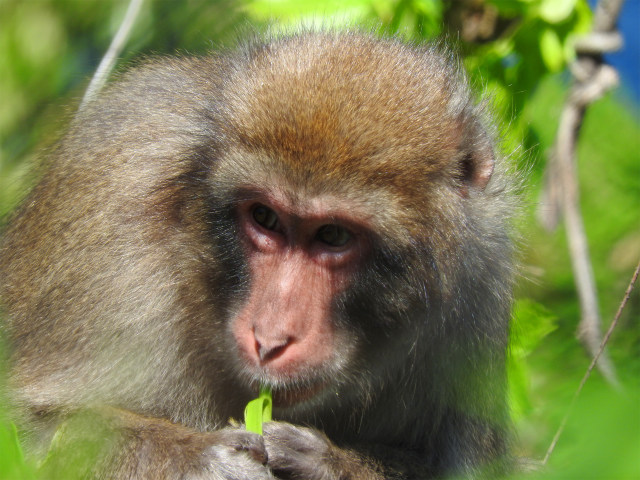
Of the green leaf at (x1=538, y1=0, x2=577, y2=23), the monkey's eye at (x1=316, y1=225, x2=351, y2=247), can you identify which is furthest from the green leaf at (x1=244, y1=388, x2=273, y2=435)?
the green leaf at (x1=538, y1=0, x2=577, y2=23)

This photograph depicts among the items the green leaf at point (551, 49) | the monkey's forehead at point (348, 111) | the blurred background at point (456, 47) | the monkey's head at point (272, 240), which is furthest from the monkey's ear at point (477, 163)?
the green leaf at point (551, 49)

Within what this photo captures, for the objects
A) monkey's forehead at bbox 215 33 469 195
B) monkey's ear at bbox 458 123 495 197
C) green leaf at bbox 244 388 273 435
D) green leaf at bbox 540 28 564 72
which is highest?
monkey's forehead at bbox 215 33 469 195

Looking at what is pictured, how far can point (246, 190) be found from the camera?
2.94 m

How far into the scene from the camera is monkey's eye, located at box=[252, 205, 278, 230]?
299 centimetres

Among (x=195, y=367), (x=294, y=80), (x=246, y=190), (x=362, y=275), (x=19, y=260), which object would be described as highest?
(x=294, y=80)

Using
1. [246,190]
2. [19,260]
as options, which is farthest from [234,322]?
[19,260]

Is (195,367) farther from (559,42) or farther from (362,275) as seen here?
(559,42)

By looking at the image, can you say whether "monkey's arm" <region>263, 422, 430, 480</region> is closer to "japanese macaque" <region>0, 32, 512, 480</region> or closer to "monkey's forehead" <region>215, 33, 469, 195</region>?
"japanese macaque" <region>0, 32, 512, 480</region>

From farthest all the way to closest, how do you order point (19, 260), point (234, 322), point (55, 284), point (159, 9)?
point (159, 9), point (19, 260), point (55, 284), point (234, 322)

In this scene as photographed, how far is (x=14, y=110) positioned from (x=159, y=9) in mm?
1307

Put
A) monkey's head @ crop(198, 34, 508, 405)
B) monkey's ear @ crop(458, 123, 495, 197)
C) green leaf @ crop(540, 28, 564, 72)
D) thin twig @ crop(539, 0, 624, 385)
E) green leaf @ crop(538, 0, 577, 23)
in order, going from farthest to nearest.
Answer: green leaf @ crop(540, 28, 564, 72) < green leaf @ crop(538, 0, 577, 23) < thin twig @ crop(539, 0, 624, 385) < monkey's ear @ crop(458, 123, 495, 197) < monkey's head @ crop(198, 34, 508, 405)

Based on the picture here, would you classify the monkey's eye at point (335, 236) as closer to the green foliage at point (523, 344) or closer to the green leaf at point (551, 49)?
the green foliage at point (523, 344)

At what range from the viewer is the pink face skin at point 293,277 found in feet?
9.00

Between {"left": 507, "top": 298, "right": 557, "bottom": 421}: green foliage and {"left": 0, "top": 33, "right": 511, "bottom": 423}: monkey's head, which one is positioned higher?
{"left": 0, "top": 33, "right": 511, "bottom": 423}: monkey's head
